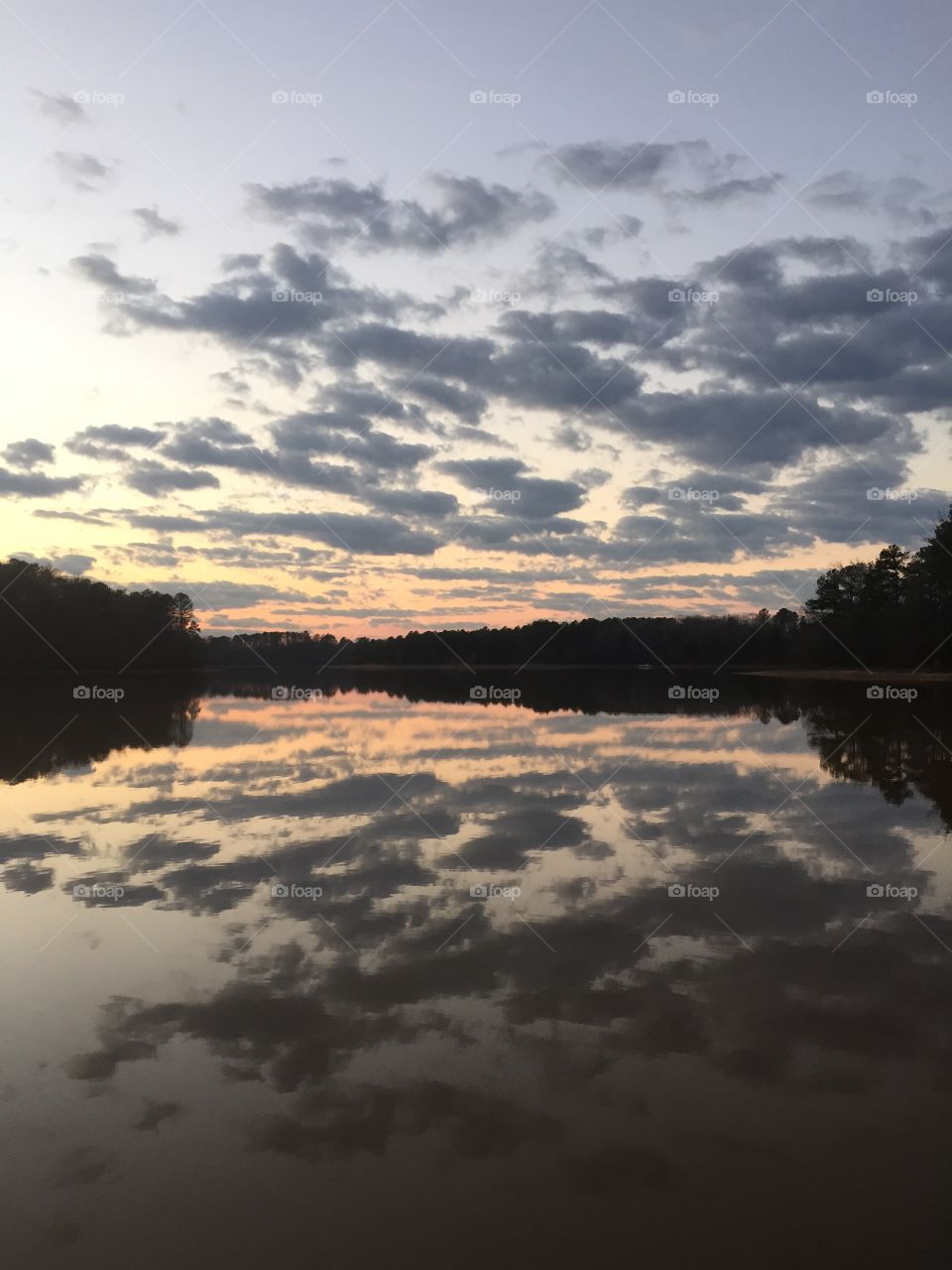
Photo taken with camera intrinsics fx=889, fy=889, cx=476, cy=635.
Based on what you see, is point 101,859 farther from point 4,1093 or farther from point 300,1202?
point 300,1202

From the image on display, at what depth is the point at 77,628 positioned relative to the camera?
420 feet

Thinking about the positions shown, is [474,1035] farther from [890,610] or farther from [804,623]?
[804,623]

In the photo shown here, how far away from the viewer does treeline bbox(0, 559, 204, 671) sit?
404 feet

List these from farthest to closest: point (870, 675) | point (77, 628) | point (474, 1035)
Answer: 1. point (77, 628)
2. point (870, 675)
3. point (474, 1035)

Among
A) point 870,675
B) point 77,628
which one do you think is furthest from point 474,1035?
point 77,628

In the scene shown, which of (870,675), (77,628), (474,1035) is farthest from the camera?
(77,628)

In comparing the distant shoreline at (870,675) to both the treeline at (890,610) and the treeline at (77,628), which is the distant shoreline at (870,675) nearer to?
the treeline at (890,610)

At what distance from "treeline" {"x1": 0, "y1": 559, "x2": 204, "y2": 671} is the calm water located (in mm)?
116116

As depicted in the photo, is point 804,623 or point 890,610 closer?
point 890,610

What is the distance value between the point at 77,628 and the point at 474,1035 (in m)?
133

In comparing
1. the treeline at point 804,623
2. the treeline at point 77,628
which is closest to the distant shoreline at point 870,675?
the treeline at point 804,623

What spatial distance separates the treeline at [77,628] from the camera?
4847 inches

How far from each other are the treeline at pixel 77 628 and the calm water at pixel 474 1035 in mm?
116116

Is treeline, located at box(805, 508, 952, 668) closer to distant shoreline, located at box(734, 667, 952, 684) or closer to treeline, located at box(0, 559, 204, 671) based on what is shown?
distant shoreline, located at box(734, 667, 952, 684)
